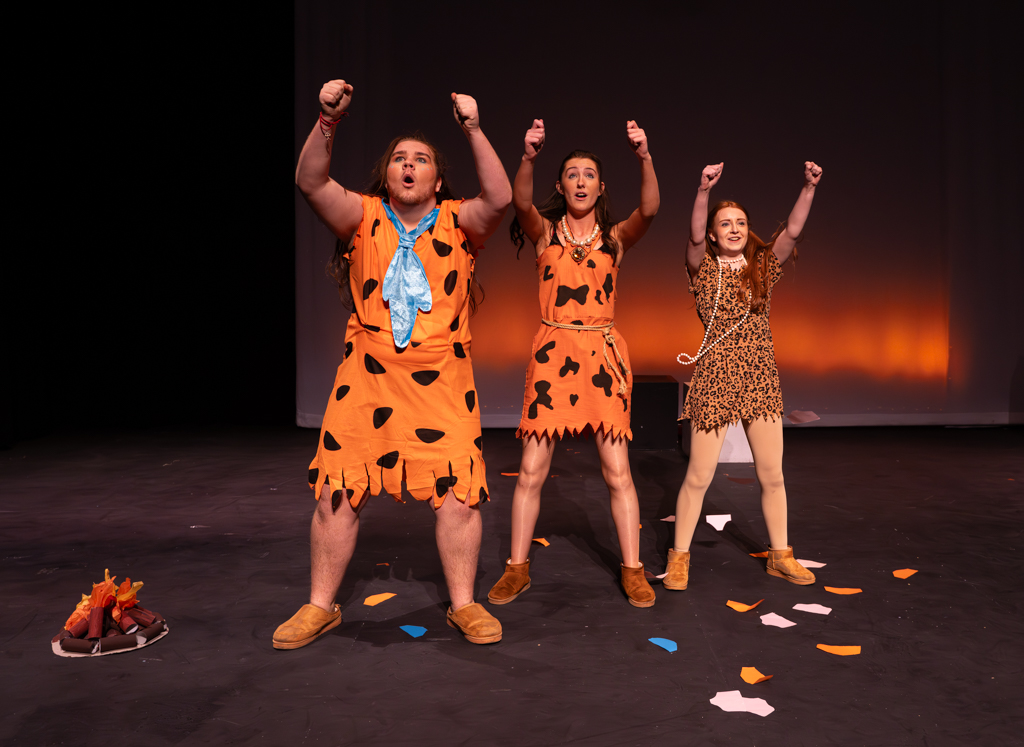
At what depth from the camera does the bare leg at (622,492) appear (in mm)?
2777

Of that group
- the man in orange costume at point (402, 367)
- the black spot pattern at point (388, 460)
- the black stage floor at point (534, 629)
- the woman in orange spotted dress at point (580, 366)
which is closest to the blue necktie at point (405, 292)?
the man in orange costume at point (402, 367)

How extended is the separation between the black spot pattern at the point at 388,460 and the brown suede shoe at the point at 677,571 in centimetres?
109

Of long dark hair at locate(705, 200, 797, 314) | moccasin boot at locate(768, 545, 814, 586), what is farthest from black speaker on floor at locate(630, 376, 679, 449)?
long dark hair at locate(705, 200, 797, 314)

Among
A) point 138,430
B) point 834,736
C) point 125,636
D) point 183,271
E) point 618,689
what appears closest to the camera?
point 834,736

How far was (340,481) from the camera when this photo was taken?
7.77ft

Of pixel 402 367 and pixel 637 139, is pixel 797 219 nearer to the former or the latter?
pixel 637 139

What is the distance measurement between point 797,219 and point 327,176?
164 centimetres

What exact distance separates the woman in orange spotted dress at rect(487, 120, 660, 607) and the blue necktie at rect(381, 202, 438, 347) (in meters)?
0.55

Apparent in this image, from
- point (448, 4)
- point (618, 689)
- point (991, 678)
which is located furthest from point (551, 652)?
point (448, 4)

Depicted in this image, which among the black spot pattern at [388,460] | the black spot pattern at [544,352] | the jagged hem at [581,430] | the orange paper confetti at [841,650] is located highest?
the black spot pattern at [544,352]

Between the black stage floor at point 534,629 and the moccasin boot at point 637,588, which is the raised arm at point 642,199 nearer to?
the moccasin boot at point 637,588

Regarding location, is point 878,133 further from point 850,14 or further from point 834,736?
point 834,736

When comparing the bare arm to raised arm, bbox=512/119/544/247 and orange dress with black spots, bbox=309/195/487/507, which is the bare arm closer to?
orange dress with black spots, bbox=309/195/487/507

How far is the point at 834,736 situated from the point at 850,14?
6.02m
